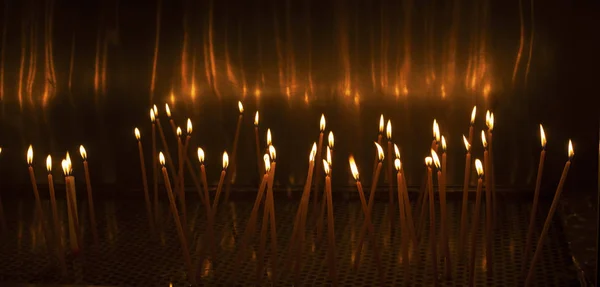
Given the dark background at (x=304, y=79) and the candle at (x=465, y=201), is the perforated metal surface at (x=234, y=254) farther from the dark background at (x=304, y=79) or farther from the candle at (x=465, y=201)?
the dark background at (x=304, y=79)

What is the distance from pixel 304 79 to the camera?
1901 millimetres

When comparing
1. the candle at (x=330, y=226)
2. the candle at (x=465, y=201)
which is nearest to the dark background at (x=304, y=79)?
the candle at (x=465, y=201)

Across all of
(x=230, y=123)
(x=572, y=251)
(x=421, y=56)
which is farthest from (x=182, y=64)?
(x=572, y=251)

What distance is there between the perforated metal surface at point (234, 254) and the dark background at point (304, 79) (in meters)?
0.17

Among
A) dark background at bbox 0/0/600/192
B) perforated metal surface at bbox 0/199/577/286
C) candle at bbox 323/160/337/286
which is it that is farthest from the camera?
dark background at bbox 0/0/600/192

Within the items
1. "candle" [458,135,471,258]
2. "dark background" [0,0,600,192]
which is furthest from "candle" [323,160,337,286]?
"dark background" [0,0,600,192]

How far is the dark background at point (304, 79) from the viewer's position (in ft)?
5.89

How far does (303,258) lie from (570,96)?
2.32 feet

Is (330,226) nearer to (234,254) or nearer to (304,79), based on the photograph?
(234,254)

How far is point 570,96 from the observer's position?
1791 mm

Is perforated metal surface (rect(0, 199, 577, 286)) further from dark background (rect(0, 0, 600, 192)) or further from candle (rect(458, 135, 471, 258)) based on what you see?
dark background (rect(0, 0, 600, 192))

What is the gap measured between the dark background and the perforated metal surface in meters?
0.17

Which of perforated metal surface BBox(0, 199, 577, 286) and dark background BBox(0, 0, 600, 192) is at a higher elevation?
dark background BBox(0, 0, 600, 192)

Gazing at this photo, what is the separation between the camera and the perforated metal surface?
1396mm
